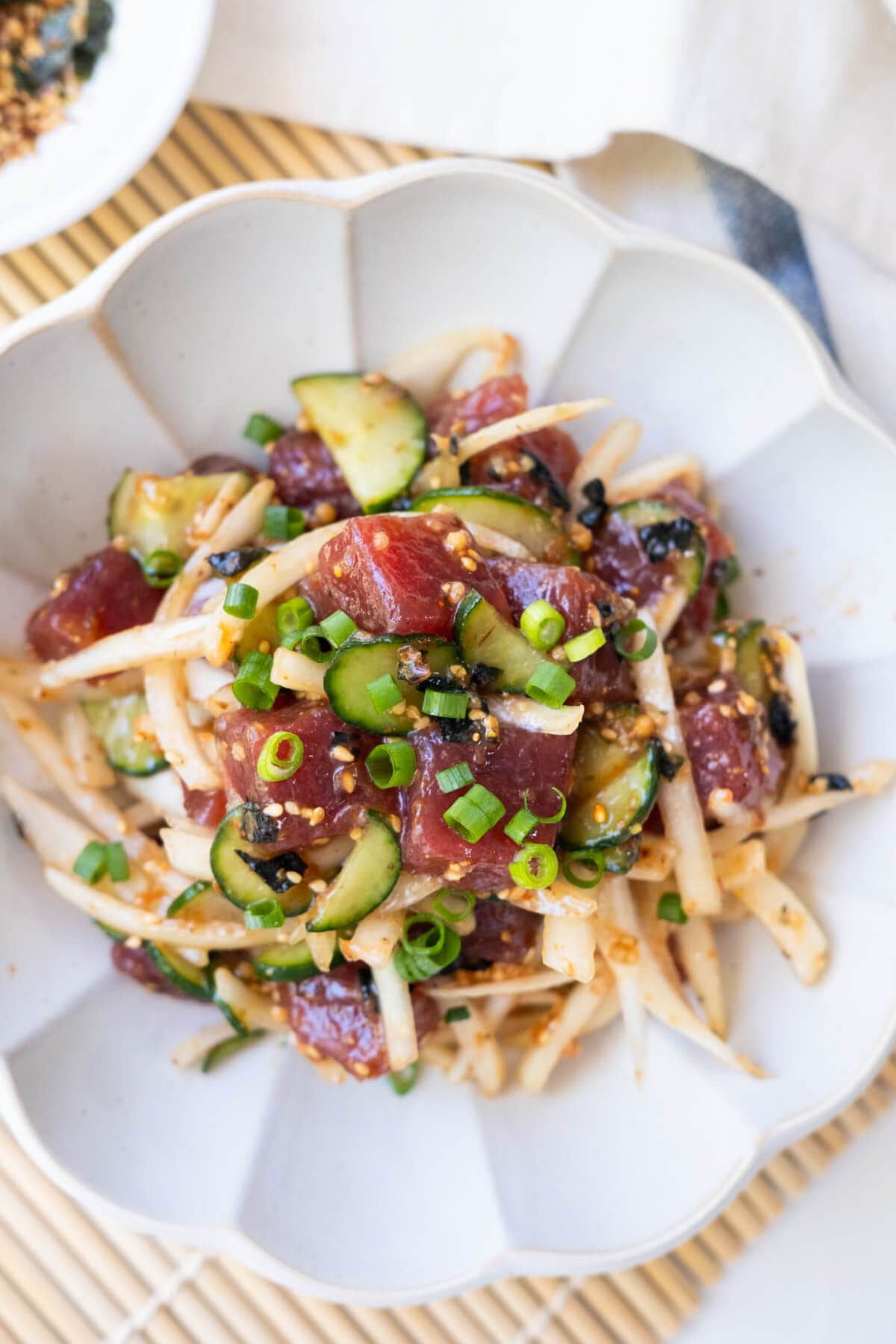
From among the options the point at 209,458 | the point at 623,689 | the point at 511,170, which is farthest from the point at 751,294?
the point at 209,458

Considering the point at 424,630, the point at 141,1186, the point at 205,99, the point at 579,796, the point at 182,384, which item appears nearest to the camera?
the point at 424,630

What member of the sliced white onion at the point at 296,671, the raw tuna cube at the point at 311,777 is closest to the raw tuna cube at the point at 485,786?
the raw tuna cube at the point at 311,777

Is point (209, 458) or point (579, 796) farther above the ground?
point (209, 458)

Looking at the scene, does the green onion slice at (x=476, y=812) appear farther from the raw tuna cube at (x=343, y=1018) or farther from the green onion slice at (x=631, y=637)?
the raw tuna cube at (x=343, y=1018)

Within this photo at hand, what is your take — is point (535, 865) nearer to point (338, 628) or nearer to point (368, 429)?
point (338, 628)

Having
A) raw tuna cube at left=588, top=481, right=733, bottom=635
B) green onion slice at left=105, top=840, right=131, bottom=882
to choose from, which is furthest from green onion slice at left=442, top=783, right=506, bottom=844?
green onion slice at left=105, top=840, right=131, bottom=882

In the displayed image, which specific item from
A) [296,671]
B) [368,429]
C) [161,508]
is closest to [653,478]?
[368,429]

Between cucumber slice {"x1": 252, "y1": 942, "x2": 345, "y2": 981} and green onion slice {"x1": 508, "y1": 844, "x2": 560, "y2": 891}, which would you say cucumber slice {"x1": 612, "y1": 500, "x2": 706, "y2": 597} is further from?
cucumber slice {"x1": 252, "y1": 942, "x2": 345, "y2": 981}

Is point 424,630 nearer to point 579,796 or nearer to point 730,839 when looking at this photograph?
point 579,796
